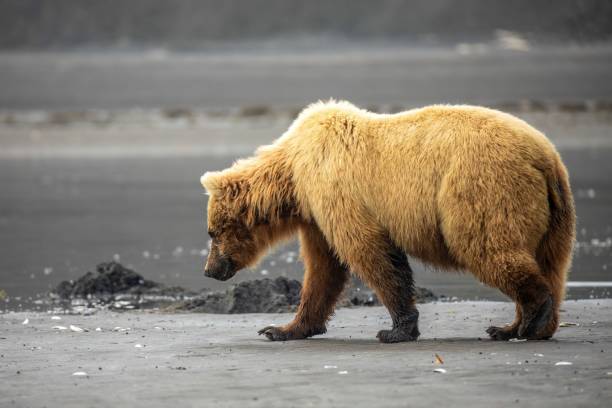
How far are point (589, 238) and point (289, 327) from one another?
643 centimetres

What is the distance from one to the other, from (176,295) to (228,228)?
2401mm

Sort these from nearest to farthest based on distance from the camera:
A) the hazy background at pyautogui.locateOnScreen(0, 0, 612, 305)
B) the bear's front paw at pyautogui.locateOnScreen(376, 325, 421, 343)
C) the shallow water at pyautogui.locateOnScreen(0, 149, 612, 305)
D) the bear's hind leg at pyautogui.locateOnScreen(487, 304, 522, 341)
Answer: the bear's hind leg at pyautogui.locateOnScreen(487, 304, 522, 341) → the bear's front paw at pyautogui.locateOnScreen(376, 325, 421, 343) → the shallow water at pyautogui.locateOnScreen(0, 149, 612, 305) → the hazy background at pyautogui.locateOnScreen(0, 0, 612, 305)

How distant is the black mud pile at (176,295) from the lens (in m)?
10.3

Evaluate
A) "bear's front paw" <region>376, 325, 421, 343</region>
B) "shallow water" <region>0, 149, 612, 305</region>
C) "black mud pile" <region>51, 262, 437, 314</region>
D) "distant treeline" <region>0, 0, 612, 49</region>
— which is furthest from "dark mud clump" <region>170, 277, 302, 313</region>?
"distant treeline" <region>0, 0, 612, 49</region>

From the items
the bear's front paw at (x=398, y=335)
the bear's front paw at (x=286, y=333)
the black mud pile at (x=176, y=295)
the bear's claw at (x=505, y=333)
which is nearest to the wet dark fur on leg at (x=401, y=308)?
the bear's front paw at (x=398, y=335)

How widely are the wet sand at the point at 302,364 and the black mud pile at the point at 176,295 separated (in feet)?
1.84

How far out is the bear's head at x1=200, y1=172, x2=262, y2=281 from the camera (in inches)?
352

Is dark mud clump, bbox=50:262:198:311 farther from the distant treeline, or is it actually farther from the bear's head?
the distant treeline

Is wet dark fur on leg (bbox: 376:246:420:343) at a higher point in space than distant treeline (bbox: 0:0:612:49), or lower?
lower

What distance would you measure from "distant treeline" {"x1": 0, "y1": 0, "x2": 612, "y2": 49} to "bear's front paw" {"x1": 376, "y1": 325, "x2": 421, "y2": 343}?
92.5 metres

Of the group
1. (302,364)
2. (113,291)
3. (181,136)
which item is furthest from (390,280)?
(181,136)

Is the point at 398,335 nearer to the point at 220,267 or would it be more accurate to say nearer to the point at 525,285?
the point at 525,285

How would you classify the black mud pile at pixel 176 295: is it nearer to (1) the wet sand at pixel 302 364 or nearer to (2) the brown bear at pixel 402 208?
(1) the wet sand at pixel 302 364

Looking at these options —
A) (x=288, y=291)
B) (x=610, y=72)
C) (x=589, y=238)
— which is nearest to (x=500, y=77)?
(x=610, y=72)
